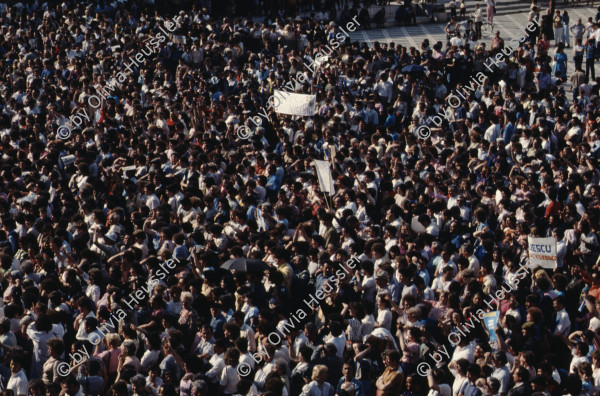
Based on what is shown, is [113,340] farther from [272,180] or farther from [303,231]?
[272,180]

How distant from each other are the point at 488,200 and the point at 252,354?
5.51 metres

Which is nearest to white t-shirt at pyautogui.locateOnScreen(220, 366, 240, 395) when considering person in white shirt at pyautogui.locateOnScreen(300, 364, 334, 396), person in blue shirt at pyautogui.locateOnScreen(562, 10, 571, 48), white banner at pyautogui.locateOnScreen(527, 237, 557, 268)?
person in white shirt at pyautogui.locateOnScreen(300, 364, 334, 396)

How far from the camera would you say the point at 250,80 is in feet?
79.3

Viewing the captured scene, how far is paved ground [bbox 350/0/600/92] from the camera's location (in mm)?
32062

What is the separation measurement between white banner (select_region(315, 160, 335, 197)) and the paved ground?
17.5 metres

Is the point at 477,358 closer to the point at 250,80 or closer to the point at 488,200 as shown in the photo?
the point at 488,200

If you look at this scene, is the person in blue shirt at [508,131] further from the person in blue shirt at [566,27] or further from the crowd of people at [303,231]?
the person in blue shirt at [566,27]

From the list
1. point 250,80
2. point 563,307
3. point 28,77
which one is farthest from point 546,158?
point 28,77

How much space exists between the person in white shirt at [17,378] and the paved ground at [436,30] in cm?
2294

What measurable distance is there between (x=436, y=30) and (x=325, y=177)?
20.0 meters

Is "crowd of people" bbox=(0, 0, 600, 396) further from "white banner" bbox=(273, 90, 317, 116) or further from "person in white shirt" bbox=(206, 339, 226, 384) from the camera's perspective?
"white banner" bbox=(273, 90, 317, 116)

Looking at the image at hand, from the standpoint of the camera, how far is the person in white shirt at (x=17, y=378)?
10.2 metres

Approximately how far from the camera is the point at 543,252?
12.1 metres

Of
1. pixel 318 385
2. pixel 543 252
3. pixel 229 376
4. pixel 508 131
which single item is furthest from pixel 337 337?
pixel 508 131
